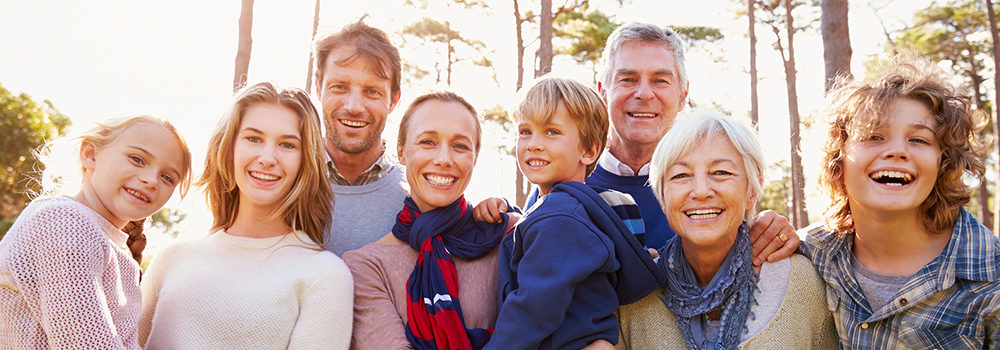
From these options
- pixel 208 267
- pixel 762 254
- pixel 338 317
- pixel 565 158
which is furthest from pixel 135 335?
pixel 762 254

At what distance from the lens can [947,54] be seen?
56.4 ft

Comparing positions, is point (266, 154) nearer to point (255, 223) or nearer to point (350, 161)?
point (255, 223)

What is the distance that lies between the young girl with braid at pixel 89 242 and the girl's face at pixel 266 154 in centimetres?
32

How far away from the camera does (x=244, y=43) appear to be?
754cm

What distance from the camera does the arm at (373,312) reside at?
218 cm

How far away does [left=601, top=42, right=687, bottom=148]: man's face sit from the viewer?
11.8 feet

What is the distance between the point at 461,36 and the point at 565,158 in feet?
54.8

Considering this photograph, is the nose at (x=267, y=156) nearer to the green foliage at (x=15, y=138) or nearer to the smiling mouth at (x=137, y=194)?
the smiling mouth at (x=137, y=194)

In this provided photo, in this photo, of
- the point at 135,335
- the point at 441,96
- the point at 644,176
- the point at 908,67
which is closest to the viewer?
the point at 135,335

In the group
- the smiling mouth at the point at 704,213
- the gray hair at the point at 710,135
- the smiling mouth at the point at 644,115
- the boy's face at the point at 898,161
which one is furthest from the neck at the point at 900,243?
the smiling mouth at the point at 644,115

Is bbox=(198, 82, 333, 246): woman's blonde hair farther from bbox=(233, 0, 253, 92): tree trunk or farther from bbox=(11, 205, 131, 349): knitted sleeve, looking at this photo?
bbox=(233, 0, 253, 92): tree trunk

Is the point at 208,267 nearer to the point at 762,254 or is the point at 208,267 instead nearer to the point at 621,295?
the point at 621,295

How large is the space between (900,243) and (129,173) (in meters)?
3.21

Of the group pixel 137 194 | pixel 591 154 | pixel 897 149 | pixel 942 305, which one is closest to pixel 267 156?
pixel 137 194
